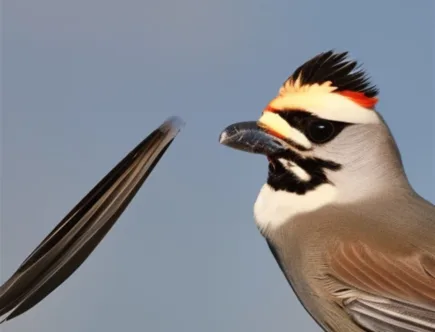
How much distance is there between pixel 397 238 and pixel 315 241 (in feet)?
1.31

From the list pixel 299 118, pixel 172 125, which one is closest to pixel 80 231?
pixel 172 125

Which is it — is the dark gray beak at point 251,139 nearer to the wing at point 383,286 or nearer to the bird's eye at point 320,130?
the bird's eye at point 320,130

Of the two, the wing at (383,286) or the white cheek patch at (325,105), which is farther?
the white cheek patch at (325,105)

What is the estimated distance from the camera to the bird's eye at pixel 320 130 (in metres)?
3.40

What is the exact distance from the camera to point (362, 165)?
354 cm

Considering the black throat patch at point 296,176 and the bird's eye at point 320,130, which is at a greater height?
the bird's eye at point 320,130

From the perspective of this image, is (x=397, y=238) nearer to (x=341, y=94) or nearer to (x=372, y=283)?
(x=372, y=283)

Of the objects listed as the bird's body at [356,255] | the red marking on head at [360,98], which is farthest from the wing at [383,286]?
the red marking on head at [360,98]

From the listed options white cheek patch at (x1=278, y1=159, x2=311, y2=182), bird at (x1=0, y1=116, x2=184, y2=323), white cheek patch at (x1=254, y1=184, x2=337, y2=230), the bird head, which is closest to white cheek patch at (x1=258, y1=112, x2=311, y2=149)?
the bird head

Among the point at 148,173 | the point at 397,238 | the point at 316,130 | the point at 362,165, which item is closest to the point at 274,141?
the point at 316,130

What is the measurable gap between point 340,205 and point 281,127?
49 cm

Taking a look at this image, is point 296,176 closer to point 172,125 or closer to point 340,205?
point 340,205

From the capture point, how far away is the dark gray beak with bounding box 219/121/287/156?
3295 millimetres

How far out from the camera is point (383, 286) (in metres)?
3.11
